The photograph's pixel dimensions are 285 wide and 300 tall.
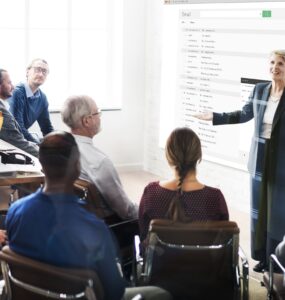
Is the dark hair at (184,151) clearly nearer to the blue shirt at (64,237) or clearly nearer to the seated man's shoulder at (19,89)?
the blue shirt at (64,237)

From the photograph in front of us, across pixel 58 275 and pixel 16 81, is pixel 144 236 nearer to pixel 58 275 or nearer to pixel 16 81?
pixel 58 275

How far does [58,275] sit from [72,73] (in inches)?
74.7

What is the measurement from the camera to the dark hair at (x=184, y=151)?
231cm

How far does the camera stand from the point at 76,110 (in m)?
2.51

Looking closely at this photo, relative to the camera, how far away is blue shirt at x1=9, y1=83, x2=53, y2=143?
10.5ft

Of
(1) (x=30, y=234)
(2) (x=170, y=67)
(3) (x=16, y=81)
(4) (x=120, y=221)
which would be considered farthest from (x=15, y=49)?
(1) (x=30, y=234)

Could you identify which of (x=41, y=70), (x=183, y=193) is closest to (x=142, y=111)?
(x=41, y=70)

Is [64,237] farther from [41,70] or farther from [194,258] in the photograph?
[41,70]

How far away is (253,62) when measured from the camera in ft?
10.7

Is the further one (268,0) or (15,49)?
(15,49)

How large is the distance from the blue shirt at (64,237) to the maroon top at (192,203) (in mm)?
413

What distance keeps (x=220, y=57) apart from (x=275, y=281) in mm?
1261

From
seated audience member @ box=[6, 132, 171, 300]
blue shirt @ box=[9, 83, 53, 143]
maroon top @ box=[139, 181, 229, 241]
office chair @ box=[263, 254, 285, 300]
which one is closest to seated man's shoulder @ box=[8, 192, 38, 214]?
seated audience member @ box=[6, 132, 171, 300]

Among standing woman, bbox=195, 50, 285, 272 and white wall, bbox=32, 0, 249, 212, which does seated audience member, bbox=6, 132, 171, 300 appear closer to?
white wall, bbox=32, 0, 249, 212
